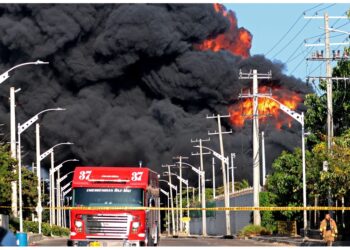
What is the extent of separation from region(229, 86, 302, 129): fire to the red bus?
7675 centimetres

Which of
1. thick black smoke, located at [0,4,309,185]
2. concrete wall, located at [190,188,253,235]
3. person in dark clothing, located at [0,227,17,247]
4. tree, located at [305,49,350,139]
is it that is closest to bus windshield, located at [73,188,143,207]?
person in dark clothing, located at [0,227,17,247]

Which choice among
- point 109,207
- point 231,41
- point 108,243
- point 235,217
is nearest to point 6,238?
point 109,207

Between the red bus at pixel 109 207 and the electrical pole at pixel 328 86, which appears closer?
the red bus at pixel 109 207

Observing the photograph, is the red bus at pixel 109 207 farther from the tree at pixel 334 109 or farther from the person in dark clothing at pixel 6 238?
the tree at pixel 334 109

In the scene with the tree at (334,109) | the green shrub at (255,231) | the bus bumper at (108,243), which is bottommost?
the green shrub at (255,231)

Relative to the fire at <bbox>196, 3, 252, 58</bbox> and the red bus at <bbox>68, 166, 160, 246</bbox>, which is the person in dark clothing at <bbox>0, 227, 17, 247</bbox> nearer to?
the red bus at <bbox>68, 166, 160, 246</bbox>

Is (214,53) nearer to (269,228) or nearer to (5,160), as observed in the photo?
(269,228)

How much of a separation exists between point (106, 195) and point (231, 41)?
93801 millimetres

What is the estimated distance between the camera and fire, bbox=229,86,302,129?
114 metres

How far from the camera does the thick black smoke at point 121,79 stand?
112062 mm

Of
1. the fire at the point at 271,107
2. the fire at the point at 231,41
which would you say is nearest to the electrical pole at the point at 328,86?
the fire at the point at 271,107

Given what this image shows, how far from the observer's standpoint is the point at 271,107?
11962 cm

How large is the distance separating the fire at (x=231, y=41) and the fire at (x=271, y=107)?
754 cm

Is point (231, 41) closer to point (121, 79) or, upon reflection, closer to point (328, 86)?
point (121, 79)
